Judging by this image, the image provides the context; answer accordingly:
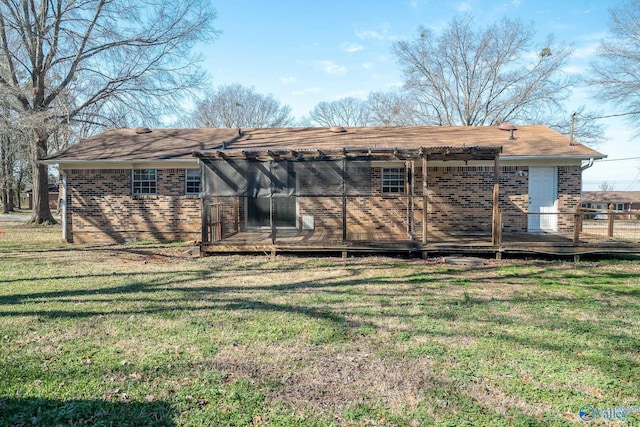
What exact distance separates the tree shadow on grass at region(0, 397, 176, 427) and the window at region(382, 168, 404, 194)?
9.57 metres

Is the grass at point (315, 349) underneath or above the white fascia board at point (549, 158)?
underneath

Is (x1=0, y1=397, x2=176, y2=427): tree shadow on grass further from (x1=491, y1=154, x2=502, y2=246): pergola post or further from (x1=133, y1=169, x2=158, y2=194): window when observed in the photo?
(x1=133, y1=169, x2=158, y2=194): window

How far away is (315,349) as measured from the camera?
13.0 ft

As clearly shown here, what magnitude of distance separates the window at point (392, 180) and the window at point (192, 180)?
579 cm

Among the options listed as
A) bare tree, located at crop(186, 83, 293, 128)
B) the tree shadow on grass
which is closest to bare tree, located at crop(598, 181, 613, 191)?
bare tree, located at crop(186, 83, 293, 128)

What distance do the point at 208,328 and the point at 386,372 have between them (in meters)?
2.19

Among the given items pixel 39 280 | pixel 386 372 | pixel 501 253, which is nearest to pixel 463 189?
pixel 501 253

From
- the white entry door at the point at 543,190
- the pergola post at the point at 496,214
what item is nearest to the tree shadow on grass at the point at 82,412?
the pergola post at the point at 496,214

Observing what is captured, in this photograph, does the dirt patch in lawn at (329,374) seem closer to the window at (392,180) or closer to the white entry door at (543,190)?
the window at (392,180)

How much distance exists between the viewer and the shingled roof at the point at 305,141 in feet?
37.9

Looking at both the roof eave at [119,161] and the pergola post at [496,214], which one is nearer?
the pergola post at [496,214]

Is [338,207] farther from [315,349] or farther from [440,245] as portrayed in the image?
[315,349]

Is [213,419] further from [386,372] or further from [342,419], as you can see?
[386,372]

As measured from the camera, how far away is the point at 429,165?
1145 centimetres
